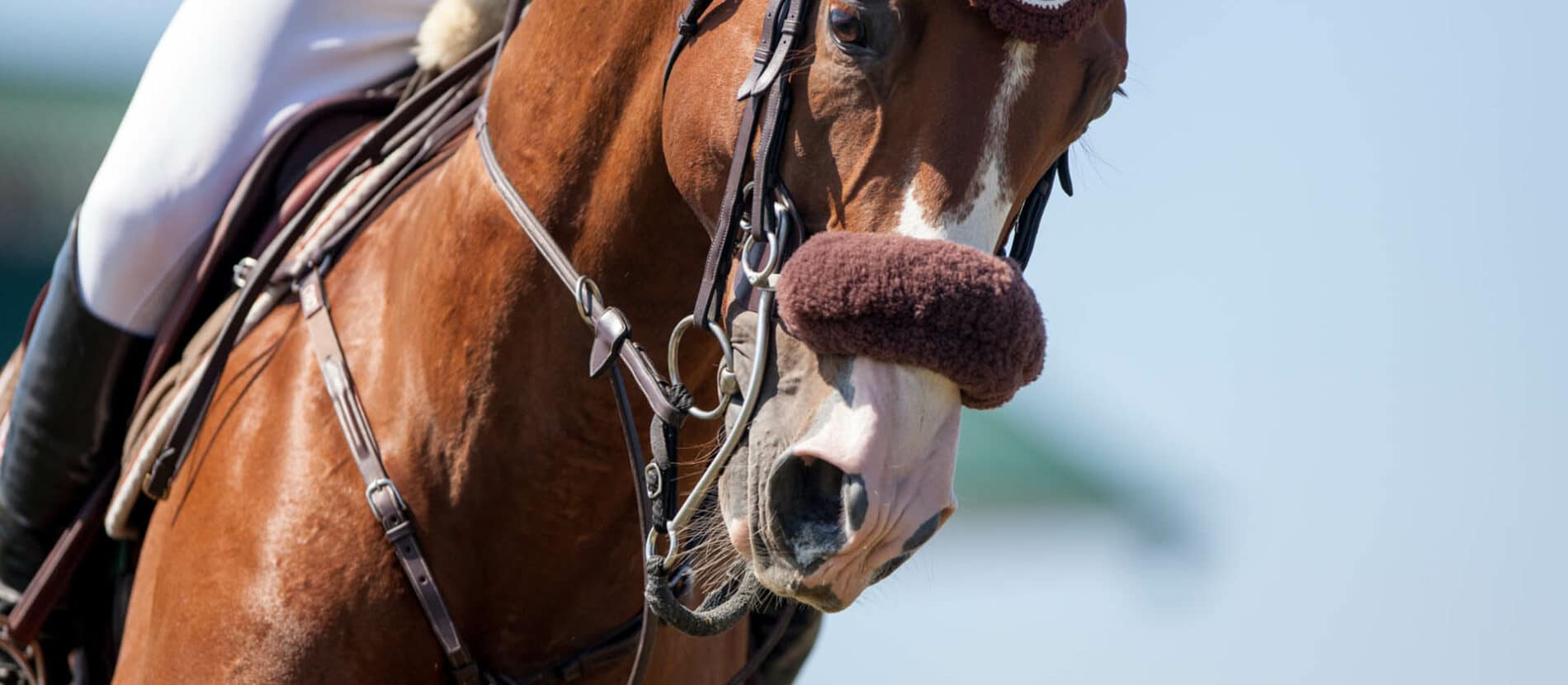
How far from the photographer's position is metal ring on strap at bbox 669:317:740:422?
2525mm

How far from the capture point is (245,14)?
12.4 feet

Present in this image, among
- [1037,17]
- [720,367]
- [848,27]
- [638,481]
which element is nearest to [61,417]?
[638,481]

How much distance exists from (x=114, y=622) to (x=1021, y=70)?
2.56 meters

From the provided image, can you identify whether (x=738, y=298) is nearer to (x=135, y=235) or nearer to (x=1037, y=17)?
(x=1037, y=17)

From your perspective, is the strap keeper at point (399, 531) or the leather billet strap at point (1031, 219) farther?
the strap keeper at point (399, 531)

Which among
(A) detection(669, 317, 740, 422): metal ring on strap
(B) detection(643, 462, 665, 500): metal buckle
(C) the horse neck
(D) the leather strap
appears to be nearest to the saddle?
(C) the horse neck

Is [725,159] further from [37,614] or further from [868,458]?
[37,614]

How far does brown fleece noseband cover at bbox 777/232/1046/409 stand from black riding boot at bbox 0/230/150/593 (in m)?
2.04

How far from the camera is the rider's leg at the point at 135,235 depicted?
3.55 meters

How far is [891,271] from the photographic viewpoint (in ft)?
7.32

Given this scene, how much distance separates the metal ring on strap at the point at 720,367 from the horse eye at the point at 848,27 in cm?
52

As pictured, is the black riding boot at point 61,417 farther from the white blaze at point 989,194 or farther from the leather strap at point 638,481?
the white blaze at point 989,194

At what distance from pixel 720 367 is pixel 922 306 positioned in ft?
1.55

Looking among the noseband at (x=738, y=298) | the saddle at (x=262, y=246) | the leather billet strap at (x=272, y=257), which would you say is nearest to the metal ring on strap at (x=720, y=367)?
the noseband at (x=738, y=298)
